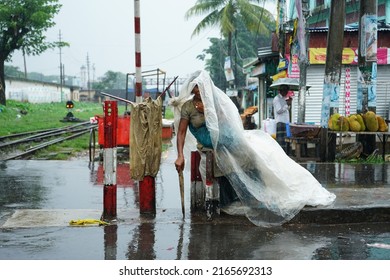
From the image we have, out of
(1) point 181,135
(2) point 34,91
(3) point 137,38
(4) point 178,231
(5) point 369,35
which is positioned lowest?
(4) point 178,231

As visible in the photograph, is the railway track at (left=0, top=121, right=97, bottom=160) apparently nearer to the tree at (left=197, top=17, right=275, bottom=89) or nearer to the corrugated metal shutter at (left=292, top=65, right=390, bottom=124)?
the corrugated metal shutter at (left=292, top=65, right=390, bottom=124)

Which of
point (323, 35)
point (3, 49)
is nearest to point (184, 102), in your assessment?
point (323, 35)

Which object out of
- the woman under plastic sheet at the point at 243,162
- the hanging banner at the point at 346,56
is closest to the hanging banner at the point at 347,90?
the hanging banner at the point at 346,56

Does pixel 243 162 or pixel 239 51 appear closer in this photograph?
pixel 243 162

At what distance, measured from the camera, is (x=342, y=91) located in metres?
19.0

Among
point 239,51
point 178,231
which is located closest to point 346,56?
point 178,231

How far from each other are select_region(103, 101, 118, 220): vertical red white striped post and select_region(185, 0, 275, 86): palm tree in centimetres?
2636

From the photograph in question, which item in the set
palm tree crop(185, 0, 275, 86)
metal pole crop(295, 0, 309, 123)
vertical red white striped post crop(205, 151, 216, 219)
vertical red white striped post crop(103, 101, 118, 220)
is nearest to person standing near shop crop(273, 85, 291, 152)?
metal pole crop(295, 0, 309, 123)

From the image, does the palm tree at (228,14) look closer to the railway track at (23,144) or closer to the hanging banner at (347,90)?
the railway track at (23,144)

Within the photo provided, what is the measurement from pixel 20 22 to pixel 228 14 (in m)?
18.1

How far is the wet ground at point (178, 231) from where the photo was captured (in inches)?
192

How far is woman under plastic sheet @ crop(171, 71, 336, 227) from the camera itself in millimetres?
5996

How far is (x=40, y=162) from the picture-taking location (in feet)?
41.8

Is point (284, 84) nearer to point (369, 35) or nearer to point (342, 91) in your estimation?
point (369, 35)
